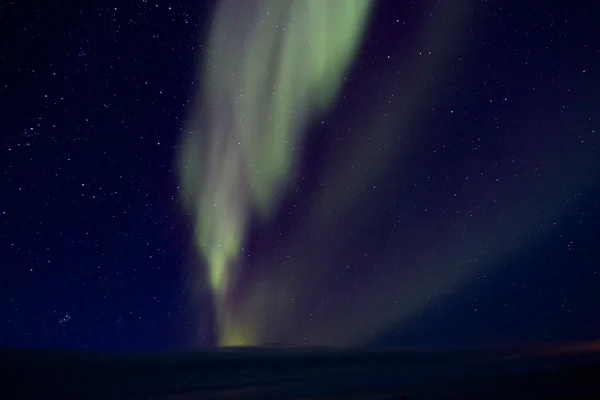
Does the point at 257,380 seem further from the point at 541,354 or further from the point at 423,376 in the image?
the point at 541,354

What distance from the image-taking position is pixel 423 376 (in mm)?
2910

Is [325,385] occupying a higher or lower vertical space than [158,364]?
lower

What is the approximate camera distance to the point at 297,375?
299cm

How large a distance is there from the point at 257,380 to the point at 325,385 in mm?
453

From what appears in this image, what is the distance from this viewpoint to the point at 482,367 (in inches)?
130

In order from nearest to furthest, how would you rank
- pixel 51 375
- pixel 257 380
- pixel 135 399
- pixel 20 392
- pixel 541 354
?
pixel 135 399, pixel 20 392, pixel 257 380, pixel 51 375, pixel 541 354

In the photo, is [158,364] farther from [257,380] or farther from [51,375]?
[257,380]

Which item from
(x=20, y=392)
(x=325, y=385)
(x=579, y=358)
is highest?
(x=20, y=392)

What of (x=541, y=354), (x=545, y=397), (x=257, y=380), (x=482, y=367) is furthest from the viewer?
(x=541, y=354)

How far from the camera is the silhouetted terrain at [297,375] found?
2414 millimetres

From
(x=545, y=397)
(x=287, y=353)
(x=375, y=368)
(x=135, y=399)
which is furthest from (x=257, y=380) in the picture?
(x=545, y=397)

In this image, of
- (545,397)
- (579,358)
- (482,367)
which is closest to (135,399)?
(545,397)

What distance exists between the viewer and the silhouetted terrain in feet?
7.92

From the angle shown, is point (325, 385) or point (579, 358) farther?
point (579, 358)
